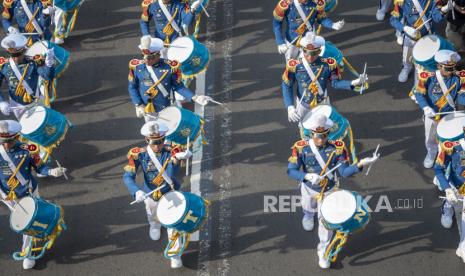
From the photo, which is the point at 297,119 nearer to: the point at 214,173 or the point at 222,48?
the point at 214,173

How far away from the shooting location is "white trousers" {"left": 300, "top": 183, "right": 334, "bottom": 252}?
13.4 meters

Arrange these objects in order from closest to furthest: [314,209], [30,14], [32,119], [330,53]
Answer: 1. [314,209]
2. [32,119]
3. [330,53]
4. [30,14]

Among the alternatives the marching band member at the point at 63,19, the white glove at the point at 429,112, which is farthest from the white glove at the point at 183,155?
the marching band member at the point at 63,19

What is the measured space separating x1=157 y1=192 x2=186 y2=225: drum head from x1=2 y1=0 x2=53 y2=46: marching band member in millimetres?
5499

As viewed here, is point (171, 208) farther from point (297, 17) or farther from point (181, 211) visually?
point (297, 17)

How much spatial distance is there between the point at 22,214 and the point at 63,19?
6.52 m

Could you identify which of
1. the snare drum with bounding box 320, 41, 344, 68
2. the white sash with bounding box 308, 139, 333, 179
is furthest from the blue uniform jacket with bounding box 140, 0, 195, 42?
the white sash with bounding box 308, 139, 333, 179

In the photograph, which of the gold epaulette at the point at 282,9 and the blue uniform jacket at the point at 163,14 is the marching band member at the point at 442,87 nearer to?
the gold epaulette at the point at 282,9

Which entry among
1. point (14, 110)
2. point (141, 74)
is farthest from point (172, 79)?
point (14, 110)

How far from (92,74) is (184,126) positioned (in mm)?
4515

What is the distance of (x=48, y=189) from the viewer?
1527 cm

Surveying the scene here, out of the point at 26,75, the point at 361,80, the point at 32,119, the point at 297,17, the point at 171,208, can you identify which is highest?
the point at 297,17

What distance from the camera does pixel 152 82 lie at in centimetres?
1458

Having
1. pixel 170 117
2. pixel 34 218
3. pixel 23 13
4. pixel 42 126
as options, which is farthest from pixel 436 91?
pixel 23 13
